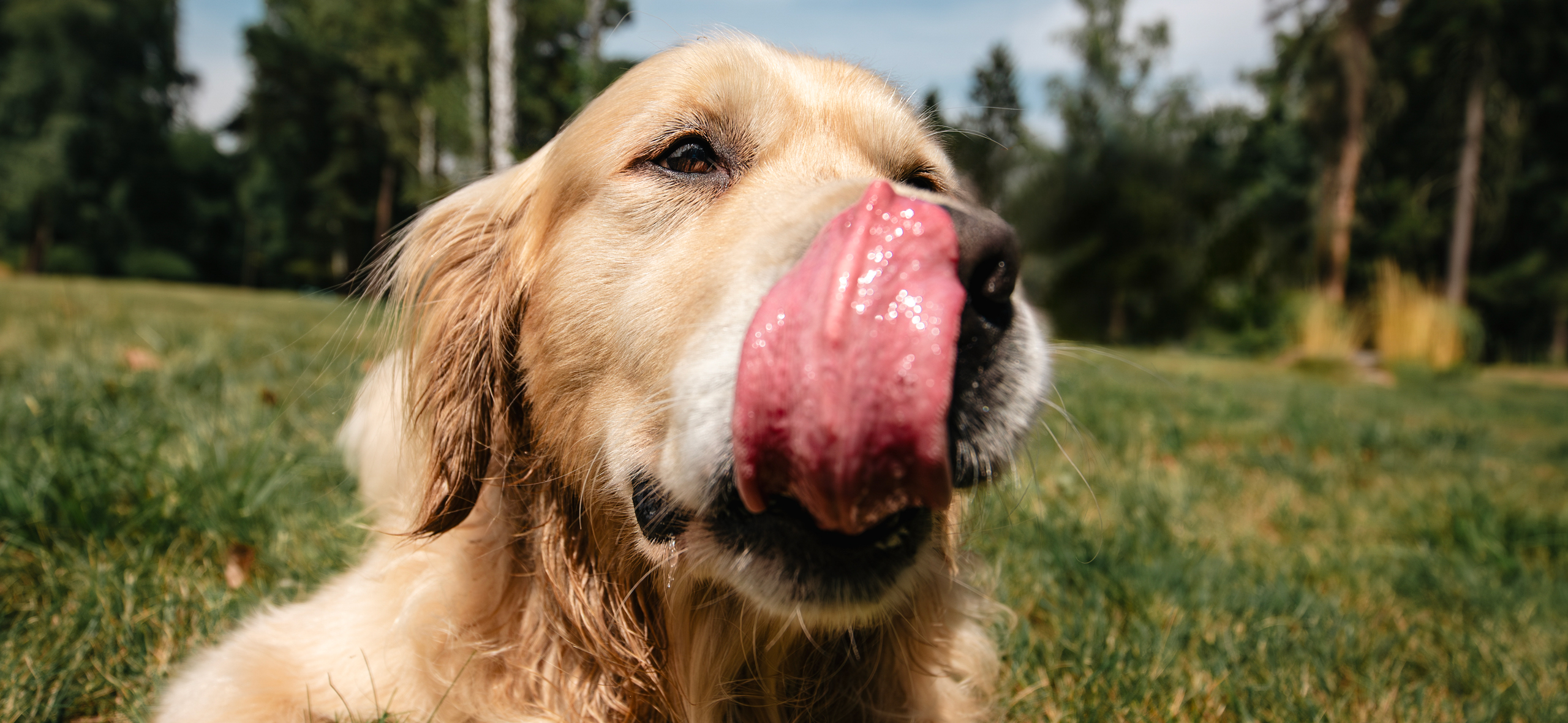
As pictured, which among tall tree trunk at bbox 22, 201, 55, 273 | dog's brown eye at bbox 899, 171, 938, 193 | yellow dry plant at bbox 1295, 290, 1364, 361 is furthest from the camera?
tall tree trunk at bbox 22, 201, 55, 273

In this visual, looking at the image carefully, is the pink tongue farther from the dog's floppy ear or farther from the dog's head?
the dog's floppy ear

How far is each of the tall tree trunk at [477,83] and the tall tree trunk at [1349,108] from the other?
1756 cm

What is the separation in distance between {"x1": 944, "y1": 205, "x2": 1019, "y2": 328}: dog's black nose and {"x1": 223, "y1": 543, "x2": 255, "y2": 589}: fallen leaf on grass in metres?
2.13

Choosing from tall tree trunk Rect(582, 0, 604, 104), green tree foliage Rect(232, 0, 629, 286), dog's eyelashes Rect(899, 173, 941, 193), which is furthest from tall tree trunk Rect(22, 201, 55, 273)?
dog's eyelashes Rect(899, 173, 941, 193)

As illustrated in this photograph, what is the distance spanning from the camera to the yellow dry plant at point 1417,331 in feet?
44.8

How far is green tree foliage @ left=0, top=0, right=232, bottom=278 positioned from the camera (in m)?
31.9

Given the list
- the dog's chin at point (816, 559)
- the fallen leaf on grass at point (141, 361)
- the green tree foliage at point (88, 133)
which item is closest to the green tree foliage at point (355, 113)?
the green tree foliage at point (88, 133)

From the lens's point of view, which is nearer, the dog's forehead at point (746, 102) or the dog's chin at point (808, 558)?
the dog's chin at point (808, 558)

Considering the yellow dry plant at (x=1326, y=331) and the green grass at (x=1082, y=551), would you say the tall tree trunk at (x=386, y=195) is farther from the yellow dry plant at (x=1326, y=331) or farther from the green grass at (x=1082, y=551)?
the green grass at (x=1082, y=551)

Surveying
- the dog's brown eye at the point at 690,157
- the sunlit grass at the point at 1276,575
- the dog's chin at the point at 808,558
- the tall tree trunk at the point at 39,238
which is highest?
the tall tree trunk at the point at 39,238

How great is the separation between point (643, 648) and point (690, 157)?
1.09 m

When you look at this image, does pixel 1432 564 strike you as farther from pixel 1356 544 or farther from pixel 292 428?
pixel 292 428

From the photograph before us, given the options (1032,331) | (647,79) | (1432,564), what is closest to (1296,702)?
(1032,331)

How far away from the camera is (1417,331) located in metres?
13.7
